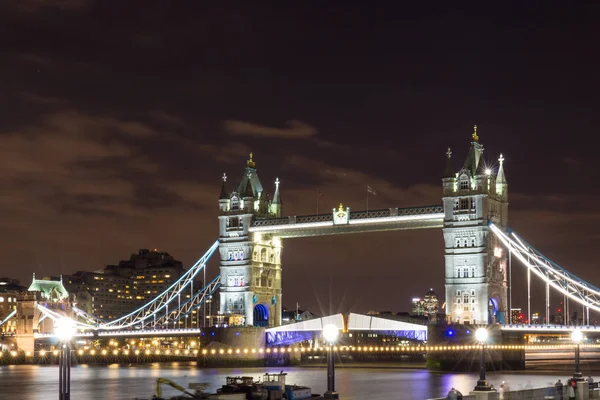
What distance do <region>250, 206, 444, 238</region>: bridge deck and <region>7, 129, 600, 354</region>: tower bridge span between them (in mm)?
90

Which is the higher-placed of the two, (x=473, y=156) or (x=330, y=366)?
(x=473, y=156)

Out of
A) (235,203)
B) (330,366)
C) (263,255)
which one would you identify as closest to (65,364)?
(330,366)

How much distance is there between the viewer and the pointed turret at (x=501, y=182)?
9438 centimetres

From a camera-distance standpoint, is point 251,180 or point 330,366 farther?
point 251,180

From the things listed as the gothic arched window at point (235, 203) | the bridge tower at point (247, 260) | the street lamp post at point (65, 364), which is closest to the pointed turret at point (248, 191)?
the bridge tower at point (247, 260)

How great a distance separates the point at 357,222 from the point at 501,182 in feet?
44.7

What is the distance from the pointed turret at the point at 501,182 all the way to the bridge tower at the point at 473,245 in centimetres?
114

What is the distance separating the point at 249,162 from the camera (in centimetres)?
11000

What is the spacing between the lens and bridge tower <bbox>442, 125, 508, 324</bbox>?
8981 centimetres

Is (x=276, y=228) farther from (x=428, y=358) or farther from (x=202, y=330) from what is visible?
(x=428, y=358)

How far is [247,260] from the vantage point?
104375 millimetres

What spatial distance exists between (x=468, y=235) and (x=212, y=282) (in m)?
30.8

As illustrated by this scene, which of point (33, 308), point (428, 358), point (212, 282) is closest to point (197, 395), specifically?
point (428, 358)

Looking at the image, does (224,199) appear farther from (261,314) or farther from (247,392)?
(247,392)
